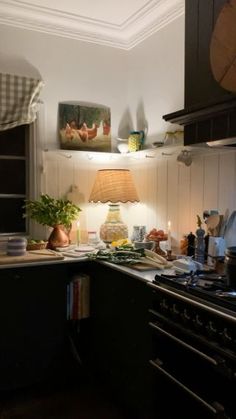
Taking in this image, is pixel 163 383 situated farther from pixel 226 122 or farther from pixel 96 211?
pixel 96 211

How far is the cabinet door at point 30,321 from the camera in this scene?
2186mm

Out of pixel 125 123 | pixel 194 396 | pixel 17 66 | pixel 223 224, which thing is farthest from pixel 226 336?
pixel 17 66

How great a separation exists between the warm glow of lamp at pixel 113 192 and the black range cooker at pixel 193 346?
1.11 m

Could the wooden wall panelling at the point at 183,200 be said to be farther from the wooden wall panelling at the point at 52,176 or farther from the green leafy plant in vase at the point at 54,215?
the wooden wall panelling at the point at 52,176

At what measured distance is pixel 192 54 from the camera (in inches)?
74.1

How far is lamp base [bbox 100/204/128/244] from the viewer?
110 inches

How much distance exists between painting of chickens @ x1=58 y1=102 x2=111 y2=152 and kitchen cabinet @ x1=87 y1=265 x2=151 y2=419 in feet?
3.64

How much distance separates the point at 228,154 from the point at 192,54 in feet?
1.98

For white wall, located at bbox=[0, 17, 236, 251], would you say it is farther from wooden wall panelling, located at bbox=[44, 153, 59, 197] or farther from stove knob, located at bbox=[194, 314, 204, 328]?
stove knob, located at bbox=[194, 314, 204, 328]

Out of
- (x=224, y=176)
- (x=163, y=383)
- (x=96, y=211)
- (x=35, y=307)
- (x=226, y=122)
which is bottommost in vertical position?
(x=163, y=383)

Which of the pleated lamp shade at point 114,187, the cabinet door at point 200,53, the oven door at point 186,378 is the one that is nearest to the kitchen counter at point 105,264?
the oven door at point 186,378

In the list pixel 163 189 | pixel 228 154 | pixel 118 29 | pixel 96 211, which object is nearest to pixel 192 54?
pixel 228 154

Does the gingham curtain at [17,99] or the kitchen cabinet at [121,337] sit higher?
the gingham curtain at [17,99]

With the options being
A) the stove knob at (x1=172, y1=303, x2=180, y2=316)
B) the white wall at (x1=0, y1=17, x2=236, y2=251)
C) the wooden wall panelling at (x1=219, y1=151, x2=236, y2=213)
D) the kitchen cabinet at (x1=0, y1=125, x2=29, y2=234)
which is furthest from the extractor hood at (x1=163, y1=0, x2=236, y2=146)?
the kitchen cabinet at (x1=0, y1=125, x2=29, y2=234)
